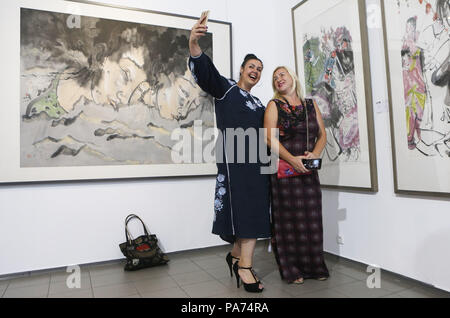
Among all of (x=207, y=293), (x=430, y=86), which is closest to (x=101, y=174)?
(x=207, y=293)

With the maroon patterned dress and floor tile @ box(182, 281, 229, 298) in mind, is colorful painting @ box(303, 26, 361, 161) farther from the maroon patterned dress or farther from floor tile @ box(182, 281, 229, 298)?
floor tile @ box(182, 281, 229, 298)

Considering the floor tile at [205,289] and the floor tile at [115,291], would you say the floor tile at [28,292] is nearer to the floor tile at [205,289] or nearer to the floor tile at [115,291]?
the floor tile at [115,291]

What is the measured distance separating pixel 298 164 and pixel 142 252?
1.35 m

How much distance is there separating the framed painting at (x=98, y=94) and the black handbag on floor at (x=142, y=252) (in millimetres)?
504

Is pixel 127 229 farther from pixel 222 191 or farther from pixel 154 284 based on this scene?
pixel 222 191

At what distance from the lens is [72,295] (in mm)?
1971

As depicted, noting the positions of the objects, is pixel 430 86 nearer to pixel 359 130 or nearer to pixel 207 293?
pixel 359 130

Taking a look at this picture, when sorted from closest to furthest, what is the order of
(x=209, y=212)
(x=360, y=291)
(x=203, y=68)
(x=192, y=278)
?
(x=203, y=68) → (x=360, y=291) → (x=192, y=278) → (x=209, y=212)

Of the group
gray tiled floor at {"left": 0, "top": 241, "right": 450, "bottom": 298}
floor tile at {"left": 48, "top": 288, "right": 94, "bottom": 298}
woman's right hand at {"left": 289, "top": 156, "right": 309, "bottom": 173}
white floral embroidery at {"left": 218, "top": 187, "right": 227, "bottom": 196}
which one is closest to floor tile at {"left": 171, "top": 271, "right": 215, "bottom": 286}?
gray tiled floor at {"left": 0, "top": 241, "right": 450, "bottom": 298}

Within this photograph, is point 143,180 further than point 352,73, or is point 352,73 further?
point 143,180

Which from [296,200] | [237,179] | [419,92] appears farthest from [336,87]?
[237,179]

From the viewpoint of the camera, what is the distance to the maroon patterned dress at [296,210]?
2.05m

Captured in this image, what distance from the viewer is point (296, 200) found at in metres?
2.05
